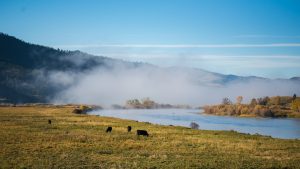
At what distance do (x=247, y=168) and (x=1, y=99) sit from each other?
607 feet

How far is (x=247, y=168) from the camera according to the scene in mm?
25438

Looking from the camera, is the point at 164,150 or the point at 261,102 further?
the point at 261,102

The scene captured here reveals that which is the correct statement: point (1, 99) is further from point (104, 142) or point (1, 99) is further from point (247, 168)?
point (247, 168)

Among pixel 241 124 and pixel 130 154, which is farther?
pixel 241 124

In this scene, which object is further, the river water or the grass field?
the river water

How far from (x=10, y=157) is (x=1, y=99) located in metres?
177

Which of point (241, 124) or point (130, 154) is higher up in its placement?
point (130, 154)

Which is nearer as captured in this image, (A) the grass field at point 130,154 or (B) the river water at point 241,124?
(A) the grass field at point 130,154

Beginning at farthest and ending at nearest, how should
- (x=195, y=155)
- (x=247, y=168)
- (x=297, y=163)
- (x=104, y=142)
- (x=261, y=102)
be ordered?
(x=261, y=102) → (x=104, y=142) → (x=195, y=155) → (x=297, y=163) → (x=247, y=168)

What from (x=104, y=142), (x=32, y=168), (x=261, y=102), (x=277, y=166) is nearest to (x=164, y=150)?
(x=104, y=142)

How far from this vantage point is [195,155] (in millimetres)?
30297

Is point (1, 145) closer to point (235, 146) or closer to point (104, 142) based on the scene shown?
point (104, 142)

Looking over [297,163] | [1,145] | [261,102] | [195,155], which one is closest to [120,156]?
[195,155]

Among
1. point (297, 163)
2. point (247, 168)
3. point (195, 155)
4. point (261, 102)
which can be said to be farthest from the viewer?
point (261, 102)
